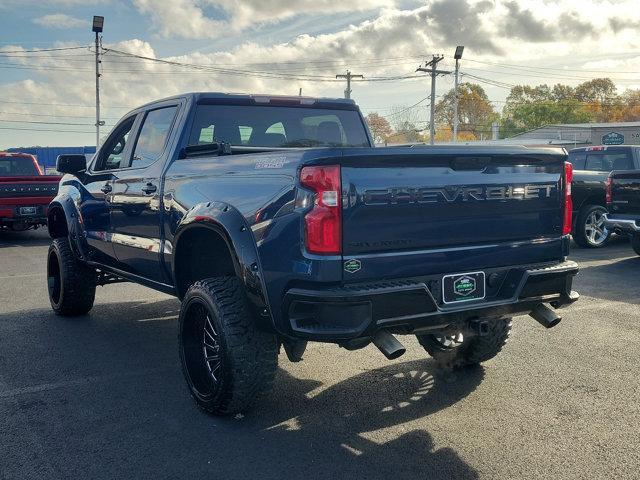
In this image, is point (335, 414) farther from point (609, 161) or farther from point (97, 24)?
point (97, 24)

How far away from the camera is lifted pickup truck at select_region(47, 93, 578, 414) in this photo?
325 cm

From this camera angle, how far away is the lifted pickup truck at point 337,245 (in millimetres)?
3254

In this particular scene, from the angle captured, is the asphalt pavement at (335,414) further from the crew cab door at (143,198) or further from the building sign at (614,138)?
the building sign at (614,138)

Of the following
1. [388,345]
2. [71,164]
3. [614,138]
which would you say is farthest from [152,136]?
[614,138]

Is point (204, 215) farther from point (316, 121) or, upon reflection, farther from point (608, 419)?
point (608, 419)

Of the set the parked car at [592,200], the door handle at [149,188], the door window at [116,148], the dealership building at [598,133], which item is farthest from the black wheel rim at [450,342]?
the dealership building at [598,133]

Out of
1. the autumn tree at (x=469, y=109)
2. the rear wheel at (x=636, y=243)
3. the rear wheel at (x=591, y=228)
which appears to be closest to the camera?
the rear wheel at (x=636, y=243)

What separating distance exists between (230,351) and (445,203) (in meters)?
1.43

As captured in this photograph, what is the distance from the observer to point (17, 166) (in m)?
15.6

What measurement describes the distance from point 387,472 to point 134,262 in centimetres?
284

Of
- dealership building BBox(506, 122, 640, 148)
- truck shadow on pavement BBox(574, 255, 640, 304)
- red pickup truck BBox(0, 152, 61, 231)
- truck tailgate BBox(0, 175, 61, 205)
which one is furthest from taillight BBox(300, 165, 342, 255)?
dealership building BBox(506, 122, 640, 148)

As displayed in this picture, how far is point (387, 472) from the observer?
10.6ft

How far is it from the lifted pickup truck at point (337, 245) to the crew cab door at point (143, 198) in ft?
0.09

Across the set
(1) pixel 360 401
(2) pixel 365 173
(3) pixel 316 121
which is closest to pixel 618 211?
(3) pixel 316 121
